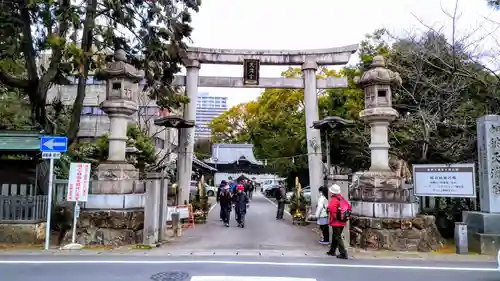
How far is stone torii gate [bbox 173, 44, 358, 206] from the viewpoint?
1628 cm

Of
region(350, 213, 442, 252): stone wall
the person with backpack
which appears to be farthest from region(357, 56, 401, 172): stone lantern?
the person with backpack

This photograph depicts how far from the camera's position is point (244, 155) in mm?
44812

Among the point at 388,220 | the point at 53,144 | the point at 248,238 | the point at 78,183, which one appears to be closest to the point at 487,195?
the point at 388,220

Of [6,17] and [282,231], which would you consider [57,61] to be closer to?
[6,17]

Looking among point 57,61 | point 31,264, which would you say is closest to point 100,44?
point 57,61

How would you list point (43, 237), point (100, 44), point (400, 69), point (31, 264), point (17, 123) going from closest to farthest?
1. point (31, 264)
2. point (43, 237)
3. point (100, 44)
4. point (400, 69)
5. point (17, 123)

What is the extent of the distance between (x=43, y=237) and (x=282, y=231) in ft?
24.1

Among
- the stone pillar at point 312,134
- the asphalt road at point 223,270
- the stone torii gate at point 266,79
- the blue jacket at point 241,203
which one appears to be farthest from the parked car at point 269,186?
the asphalt road at point 223,270

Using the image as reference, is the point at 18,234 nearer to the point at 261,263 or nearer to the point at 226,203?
the point at 261,263

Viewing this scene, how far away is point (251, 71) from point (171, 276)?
38.0ft

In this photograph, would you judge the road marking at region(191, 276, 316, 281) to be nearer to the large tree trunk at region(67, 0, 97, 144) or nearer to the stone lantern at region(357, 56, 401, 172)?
the stone lantern at region(357, 56, 401, 172)

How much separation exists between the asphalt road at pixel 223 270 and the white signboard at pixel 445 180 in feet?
8.10

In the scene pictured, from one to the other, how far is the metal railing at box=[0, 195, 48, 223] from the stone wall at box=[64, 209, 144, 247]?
3.65 ft

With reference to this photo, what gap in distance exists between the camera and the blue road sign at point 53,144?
31.6 feet
